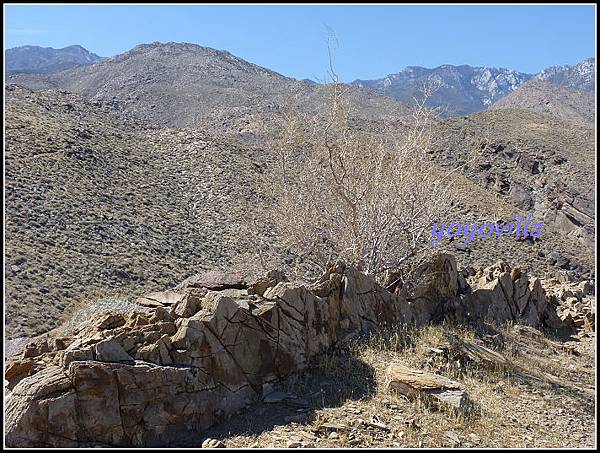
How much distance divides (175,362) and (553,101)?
7757cm

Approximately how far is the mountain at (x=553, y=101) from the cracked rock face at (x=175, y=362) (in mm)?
66683

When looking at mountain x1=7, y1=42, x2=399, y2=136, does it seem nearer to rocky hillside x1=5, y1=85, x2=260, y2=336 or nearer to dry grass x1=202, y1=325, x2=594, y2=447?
rocky hillside x1=5, y1=85, x2=260, y2=336

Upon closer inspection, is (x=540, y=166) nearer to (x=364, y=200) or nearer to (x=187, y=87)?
(x=364, y=200)

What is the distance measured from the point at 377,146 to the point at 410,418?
6.58 meters

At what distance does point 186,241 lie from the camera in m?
21.0

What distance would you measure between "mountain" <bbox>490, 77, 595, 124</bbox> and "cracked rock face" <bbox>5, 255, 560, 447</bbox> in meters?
66.7

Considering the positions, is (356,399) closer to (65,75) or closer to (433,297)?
(433,297)

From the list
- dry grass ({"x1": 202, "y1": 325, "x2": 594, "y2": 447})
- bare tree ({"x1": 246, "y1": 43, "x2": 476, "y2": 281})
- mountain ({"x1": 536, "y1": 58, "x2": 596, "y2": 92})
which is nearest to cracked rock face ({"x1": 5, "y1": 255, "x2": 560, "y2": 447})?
dry grass ({"x1": 202, "y1": 325, "x2": 594, "y2": 447})

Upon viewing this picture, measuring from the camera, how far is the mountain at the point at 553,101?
69.4 m

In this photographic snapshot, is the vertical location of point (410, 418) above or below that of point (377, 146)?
below

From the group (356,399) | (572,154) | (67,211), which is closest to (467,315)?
(356,399)

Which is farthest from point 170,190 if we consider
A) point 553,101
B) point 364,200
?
point 553,101

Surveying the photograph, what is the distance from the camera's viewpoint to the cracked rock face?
17.6 ft

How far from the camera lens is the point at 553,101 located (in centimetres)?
7481
